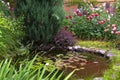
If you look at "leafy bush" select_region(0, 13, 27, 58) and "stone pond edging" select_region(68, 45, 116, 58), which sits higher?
"leafy bush" select_region(0, 13, 27, 58)

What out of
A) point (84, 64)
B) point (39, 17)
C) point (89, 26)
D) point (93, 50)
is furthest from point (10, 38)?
point (89, 26)

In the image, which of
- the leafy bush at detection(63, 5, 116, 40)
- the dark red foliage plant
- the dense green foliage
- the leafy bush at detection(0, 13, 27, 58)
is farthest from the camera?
the leafy bush at detection(63, 5, 116, 40)

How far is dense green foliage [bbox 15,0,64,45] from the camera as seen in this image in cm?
625

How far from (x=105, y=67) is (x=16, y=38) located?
1.65 meters

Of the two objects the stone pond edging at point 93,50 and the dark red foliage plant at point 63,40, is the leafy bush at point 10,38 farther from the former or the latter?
the stone pond edging at point 93,50

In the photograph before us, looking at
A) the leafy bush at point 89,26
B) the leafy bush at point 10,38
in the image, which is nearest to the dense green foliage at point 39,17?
the leafy bush at point 10,38

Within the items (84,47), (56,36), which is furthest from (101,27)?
(56,36)

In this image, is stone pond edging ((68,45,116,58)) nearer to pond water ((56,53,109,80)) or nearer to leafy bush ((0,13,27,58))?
pond water ((56,53,109,80))

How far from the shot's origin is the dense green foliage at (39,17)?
Answer: 6.25 metres

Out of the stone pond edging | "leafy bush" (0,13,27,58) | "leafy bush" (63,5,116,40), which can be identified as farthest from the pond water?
"leafy bush" (63,5,116,40)

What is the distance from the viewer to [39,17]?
6.25 meters

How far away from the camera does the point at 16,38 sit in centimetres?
602

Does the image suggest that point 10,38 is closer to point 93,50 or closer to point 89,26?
point 93,50

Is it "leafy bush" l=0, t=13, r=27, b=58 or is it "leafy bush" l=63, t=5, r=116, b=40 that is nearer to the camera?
"leafy bush" l=0, t=13, r=27, b=58
